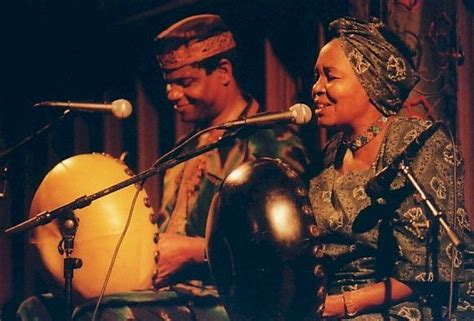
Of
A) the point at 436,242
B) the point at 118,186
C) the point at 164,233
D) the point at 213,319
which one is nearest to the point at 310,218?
the point at 436,242

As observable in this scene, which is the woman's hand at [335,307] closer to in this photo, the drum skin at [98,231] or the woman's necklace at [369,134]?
the woman's necklace at [369,134]

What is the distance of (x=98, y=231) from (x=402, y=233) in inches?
54.2

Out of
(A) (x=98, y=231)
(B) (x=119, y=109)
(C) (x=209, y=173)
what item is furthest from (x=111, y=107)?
(C) (x=209, y=173)

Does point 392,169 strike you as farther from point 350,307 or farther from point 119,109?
point 119,109

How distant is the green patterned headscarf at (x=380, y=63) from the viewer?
3.59 m

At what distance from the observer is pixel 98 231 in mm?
4195

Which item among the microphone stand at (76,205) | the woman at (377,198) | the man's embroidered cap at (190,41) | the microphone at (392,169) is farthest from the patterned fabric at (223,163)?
the microphone at (392,169)

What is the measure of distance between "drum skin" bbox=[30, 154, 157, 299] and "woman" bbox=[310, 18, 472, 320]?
0.85 metres

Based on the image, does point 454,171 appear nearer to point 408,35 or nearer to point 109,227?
point 408,35

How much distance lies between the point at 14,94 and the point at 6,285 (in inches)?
47.2

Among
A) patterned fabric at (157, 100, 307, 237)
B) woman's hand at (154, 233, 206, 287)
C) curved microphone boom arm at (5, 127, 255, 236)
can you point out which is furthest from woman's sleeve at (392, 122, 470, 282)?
woman's hand at (154, 233, 206, 287)

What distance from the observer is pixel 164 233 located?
455cm

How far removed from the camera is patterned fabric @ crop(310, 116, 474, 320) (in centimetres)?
339

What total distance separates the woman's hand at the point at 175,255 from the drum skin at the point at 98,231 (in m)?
0.12
